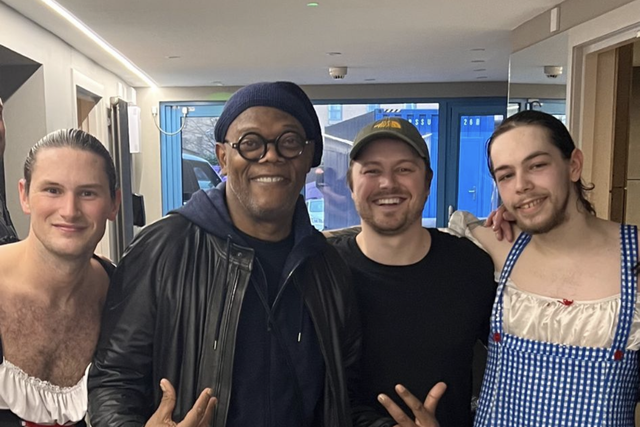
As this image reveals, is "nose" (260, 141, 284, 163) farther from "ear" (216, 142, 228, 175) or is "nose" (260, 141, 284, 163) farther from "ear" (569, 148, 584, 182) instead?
"ear" (569, 148, 584, 182)

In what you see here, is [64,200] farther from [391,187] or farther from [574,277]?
[574,277]

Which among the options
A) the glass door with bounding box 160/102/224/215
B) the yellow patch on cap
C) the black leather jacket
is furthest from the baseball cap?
the glass door with bounding box 160/102/224/215

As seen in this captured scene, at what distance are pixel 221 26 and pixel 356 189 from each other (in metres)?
2.35

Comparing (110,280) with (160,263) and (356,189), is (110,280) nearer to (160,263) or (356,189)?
(160,263)

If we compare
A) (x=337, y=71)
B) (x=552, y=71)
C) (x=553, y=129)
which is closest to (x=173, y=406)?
(x=553, y=129)

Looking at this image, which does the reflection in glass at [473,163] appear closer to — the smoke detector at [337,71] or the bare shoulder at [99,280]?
the smoke detector at [337,71]

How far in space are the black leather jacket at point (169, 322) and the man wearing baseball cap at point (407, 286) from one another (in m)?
0.43

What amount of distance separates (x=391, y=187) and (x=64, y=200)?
785mm

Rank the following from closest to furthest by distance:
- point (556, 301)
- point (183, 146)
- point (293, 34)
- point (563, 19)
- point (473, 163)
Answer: point (556, 301), point (563, 19), point (293, 34), point (473, 163), point (183, 146)

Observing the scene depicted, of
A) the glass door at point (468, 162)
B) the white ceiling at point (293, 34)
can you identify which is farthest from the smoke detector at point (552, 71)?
the glass door at point (468, 162)

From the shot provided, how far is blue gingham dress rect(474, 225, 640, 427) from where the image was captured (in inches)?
51.0

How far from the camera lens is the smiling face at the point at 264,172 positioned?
117 cm

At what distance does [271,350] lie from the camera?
1.16 metres

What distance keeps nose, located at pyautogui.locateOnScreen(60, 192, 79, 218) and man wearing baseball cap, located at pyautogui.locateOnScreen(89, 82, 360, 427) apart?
0.13 m
